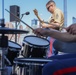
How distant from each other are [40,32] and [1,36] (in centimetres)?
60

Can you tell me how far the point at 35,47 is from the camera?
313cm

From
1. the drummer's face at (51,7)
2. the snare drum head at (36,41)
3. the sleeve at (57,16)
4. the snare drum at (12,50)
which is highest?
the drummer's face at (51,7)

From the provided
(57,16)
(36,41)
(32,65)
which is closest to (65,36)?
(32,65)

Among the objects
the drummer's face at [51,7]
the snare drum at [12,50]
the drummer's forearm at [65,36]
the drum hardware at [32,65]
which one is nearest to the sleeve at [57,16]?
the drummer's face at [51,7]

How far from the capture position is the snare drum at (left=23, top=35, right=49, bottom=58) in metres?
3.13

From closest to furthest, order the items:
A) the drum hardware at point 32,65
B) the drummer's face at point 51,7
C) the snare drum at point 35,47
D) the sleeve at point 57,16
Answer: the drum hardware at point 32,65 → the snare drum at point 35,47 → the sleeve at point 57,16 → the drummer's face at point 51,7

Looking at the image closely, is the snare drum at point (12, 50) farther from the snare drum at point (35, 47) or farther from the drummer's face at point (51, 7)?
the drummer's face at point (51, 7)

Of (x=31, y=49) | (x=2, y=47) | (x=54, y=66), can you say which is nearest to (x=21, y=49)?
(x=31, y=49)

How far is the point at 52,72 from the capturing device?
119 centimetres

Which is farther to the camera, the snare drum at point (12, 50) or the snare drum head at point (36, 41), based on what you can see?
the snare drum at point (12, 50)

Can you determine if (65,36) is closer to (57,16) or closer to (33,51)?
(33,51)

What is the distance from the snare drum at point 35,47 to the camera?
10.3 feet

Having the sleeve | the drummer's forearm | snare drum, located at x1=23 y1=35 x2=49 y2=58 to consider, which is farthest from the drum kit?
the sleeve

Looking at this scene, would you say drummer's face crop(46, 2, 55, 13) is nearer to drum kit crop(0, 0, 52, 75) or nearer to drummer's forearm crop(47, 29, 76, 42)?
drum kit crop(0, 0, 52, 75)
